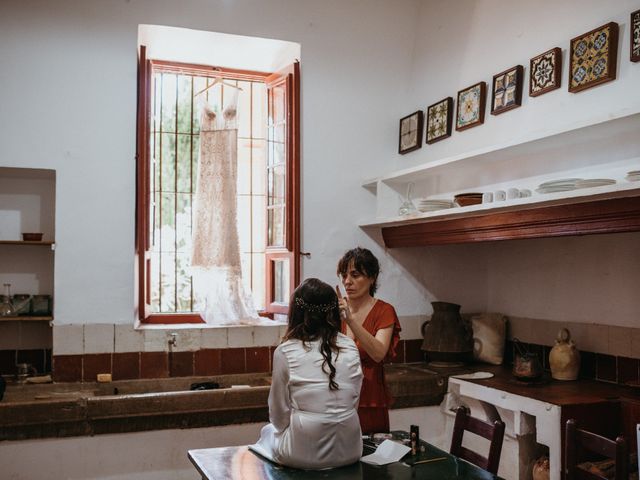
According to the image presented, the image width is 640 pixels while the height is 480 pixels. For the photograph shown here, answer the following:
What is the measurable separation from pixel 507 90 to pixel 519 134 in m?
0.29

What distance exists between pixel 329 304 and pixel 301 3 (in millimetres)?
2856

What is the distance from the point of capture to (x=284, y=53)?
15.8 ft

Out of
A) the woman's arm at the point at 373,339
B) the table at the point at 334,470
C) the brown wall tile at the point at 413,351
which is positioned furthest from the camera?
the brown wall tile at the point at 413,351

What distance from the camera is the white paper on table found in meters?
2.59

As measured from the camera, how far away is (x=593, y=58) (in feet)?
11.0

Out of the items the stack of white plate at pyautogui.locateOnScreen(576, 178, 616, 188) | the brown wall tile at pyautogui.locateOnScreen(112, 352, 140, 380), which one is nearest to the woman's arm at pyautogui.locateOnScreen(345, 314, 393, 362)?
the stack of white plate at pyautogui.locateOnScreen(576, 178, 616, 188)

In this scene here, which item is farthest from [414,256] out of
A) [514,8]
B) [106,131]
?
[106,131]

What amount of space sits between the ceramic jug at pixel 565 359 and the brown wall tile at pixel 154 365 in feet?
7.93

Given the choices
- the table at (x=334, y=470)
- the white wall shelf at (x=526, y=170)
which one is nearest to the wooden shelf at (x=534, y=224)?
the white wall shelf at (x=526, y=170)

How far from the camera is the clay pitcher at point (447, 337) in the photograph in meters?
4.62

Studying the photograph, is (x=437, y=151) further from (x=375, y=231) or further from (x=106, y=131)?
(x=106, y=131)

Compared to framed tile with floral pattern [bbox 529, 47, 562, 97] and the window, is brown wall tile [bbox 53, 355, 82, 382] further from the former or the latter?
framed tile with floral pattern [bbox 529, 47, 562, 97]

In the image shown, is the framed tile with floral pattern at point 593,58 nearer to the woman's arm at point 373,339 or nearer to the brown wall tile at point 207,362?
the woman's arm at point 373,339

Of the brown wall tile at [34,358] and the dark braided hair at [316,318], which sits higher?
the dark braided hair at [316,318]
